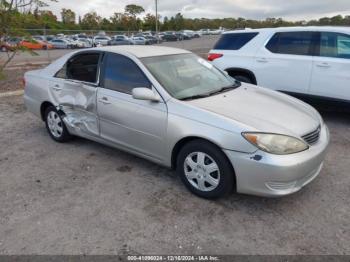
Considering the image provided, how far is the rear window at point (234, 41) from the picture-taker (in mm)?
6684

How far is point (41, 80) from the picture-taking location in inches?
198

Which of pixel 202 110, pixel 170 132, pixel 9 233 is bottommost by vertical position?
pixel 9 233

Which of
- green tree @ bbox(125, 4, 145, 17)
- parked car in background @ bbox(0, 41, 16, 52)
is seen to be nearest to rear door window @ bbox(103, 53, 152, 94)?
parked car in background @ bbox(0, 41, 16, 52)

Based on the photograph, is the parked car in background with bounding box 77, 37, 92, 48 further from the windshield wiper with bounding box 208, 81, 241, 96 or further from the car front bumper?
the car front bumper

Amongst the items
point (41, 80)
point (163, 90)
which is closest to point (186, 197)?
point (163, 90)

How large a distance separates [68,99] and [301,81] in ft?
13.6

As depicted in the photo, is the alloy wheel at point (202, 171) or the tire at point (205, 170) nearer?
the tire at point (205, 170)

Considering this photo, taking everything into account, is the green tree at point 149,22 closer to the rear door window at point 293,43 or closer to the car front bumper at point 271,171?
the rear door window at point 293,43

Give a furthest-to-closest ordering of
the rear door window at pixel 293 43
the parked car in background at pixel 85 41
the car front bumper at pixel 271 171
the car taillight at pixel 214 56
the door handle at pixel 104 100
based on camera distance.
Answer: the parked car in background at pixel 85 41 < the car taillight at pixel 214 56 < the rear door window at pixel 293 43 < the door handle at pixel 104 100 < the car front bumper at pixel 271 171

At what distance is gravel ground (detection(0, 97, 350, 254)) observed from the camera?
2.68 meters

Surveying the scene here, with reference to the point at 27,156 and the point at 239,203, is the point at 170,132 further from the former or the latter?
the point at 27,156

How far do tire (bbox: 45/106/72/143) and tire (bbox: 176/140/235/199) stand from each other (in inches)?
89.7

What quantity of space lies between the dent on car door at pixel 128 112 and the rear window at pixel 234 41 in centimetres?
353

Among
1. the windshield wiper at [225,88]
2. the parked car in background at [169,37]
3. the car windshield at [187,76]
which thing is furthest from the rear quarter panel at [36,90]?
the parked car in background at [169,37]
